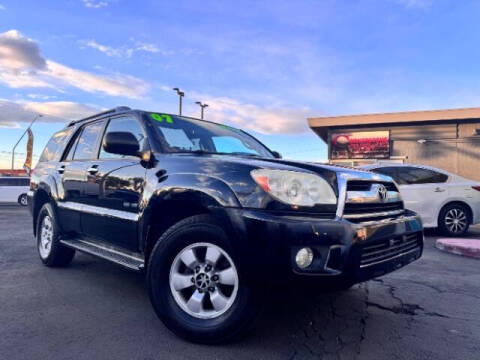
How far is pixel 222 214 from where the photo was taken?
2535mm

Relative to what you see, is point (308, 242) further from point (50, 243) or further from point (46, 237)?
point (46, 237)

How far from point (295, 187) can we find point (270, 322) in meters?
1.14

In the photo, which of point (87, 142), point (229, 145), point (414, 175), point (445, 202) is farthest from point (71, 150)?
point (445, 202)

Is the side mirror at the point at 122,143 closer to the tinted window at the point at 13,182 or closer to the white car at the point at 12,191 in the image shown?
the white car at the point at 12,191

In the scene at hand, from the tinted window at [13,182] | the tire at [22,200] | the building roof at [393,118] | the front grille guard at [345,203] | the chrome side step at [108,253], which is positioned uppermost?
the building roof at [393,118]

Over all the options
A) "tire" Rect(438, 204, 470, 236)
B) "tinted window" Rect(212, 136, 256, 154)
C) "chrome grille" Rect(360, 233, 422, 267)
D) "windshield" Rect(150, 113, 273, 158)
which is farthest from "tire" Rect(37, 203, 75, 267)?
"tire" Rect(438, 204, 470, 236)

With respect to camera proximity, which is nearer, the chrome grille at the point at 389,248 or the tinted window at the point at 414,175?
the chrome grille at the point at 389,248

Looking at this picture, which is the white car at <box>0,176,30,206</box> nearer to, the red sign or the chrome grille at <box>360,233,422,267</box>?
the red sign

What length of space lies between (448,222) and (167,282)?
6895mm

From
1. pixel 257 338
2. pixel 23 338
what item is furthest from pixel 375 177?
pixel 23 338

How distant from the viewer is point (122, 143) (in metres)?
3.20

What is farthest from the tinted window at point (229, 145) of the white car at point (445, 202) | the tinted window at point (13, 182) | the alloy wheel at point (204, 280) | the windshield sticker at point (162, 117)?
the tinted window at point (13, 182)

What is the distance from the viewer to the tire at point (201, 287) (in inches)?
96.7

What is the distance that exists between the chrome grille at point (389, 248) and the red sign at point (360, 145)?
18339mm
